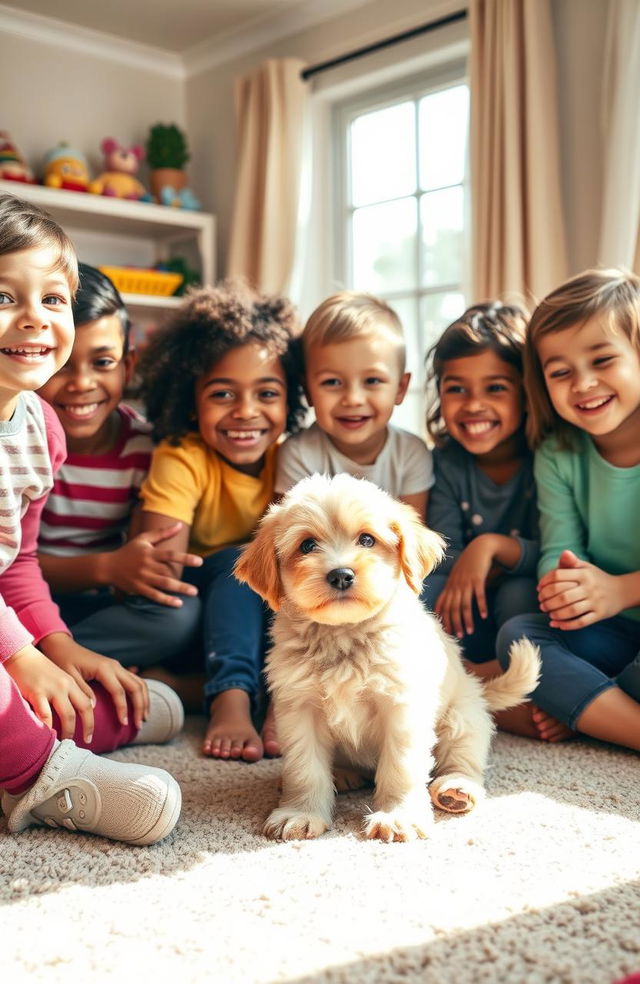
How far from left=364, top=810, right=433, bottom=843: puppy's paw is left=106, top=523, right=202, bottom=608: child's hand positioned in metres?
0.71

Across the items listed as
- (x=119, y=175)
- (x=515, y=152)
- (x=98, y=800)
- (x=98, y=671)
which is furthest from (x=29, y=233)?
(x=119, y=175)

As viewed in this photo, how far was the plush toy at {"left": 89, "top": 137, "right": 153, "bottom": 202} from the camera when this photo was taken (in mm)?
4312

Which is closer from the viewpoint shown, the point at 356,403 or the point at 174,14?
the point at 356,403

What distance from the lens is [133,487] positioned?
2.15m

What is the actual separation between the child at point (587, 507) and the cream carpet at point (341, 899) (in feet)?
0.81

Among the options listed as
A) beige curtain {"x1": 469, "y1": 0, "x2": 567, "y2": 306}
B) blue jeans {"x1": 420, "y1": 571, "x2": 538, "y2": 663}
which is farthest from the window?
blue jeans {"x1": 420, "y1": 571, "x2": 538, "y2": 663}

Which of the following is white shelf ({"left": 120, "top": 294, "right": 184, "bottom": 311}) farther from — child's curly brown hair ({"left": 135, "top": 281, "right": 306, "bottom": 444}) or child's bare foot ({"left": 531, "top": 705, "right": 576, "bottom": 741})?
child's bare foot ({"left": 531, "top": 705, "right": 576, "bottom": 741})

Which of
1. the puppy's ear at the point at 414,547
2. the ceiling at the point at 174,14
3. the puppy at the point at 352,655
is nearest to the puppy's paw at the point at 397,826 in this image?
the puppy at the point at 352,655

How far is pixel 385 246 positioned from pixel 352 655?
325cm

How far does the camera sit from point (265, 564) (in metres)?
1.38

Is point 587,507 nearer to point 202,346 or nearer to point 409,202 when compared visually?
point 202,346

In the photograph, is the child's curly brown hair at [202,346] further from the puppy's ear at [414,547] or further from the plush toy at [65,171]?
the plush toy at [65,171]

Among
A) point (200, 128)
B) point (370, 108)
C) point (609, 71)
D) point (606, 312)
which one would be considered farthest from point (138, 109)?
point (606, 312)

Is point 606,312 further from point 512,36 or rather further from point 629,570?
point 512,36
